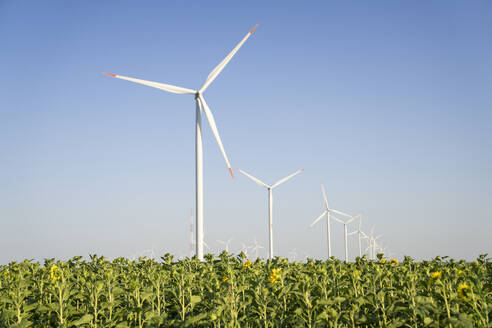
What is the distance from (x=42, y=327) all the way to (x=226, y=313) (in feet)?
15.7

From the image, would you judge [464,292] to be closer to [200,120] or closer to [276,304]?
[276,304]

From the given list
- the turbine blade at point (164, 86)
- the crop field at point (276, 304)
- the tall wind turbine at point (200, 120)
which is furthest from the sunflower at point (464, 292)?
the turbine blade at point (164, 86)

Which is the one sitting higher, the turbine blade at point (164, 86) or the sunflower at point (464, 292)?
the turbine blade at point (164, 86)

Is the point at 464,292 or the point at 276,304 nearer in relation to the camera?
the point at 464,292

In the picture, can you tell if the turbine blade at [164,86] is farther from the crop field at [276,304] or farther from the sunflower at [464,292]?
the sunflower at [464,292]

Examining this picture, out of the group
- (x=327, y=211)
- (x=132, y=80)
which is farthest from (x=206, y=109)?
(x=327, y=211)

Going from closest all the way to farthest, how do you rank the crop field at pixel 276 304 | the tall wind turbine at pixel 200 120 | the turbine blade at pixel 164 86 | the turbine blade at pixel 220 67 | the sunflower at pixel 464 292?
1. the sunflower at pixel 464 292
2. the crop field at pixel 276 304
3. the tall wind turbine at pixel 200 120
4. the turbine blade at pixel 164 86
5. the turbine blade at pixel 220 67

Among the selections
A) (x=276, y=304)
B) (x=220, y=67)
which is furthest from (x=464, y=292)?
(x=220, y=67)

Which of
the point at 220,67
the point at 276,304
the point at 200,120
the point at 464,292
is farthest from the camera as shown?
the point at 220,67

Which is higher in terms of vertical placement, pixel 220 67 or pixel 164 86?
pixel 220 67

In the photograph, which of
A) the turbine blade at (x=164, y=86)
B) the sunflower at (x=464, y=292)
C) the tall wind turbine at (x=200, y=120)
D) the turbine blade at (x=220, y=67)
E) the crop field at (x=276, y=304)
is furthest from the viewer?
the turbine blade at (x=220, y=67)

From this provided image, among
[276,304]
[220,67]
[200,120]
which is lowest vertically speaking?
[276,304]

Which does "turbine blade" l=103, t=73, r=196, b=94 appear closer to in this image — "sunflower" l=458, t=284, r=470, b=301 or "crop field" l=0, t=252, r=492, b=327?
"crop field" l=0, t=252, r=492, b=327

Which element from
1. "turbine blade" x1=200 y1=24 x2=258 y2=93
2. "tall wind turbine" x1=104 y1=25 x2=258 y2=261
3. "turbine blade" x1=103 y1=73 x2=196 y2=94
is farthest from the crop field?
"turbine blade" x1=200 y1=24 x2=258 y2=93
